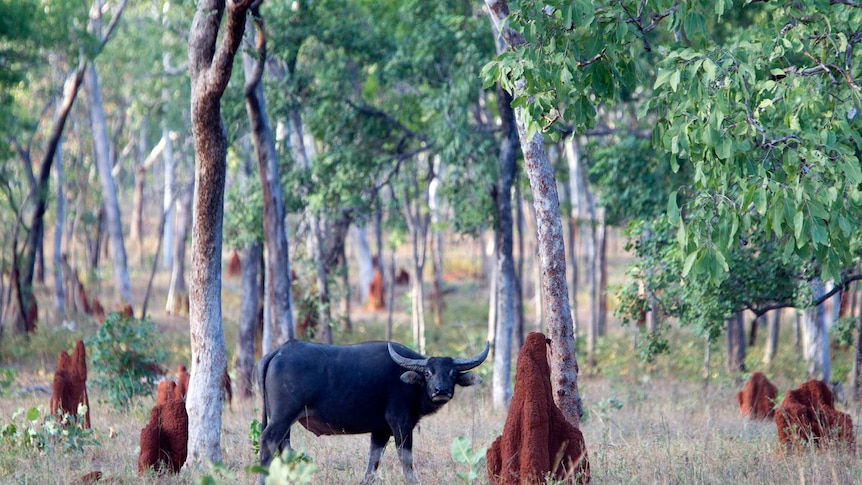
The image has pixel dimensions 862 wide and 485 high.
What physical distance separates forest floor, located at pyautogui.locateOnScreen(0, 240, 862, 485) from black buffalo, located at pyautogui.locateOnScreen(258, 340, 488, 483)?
1.21 feet

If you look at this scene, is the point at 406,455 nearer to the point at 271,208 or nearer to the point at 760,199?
the point at 760,199

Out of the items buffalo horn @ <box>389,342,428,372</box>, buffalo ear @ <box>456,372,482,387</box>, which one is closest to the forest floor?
buffalo ear @ <box>456,372,482,387</box>

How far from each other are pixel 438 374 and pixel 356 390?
2.80ft

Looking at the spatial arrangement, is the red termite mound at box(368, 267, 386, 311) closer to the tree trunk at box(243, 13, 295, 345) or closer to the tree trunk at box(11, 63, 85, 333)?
the tree trunk at box(11, 63, 85, 333)

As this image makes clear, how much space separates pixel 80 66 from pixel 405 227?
8384mm

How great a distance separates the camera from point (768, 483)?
8.03m

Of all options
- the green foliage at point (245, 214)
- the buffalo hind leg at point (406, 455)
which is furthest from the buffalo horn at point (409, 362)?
the green foliage at point (245, 214)

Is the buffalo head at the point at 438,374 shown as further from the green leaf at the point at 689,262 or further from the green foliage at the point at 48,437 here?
the green foliage at the point at 48,437

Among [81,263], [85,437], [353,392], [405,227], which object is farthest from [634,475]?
[81,263]

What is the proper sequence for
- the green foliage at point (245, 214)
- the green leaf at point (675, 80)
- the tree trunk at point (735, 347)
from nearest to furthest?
the green leaf at point (675, 80) < the green foliage at point (245, 214) < the tree trunk at point (735, 347)

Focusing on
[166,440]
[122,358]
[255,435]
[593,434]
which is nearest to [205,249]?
[166,440]

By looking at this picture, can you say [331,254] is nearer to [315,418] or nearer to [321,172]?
[321,172]

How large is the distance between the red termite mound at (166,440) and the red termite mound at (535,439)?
2.96m

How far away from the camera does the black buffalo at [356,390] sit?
347 inches
